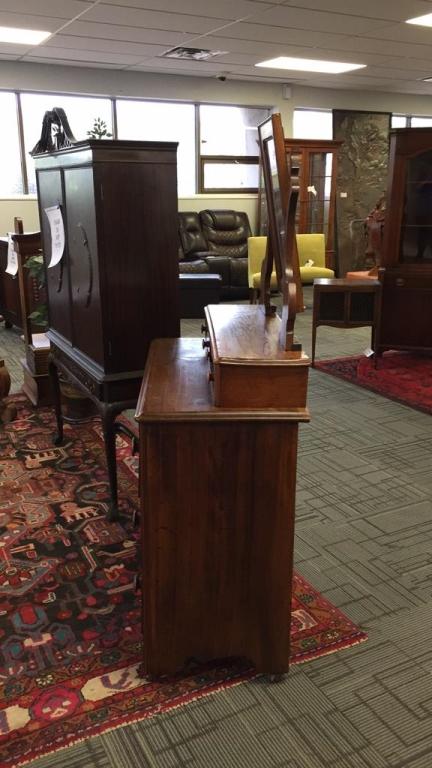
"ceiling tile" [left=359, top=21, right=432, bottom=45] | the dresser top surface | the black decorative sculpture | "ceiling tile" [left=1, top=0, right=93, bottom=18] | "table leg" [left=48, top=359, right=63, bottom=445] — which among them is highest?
"ceiling tile" [left=359, top=21, right=432, bottom=45]

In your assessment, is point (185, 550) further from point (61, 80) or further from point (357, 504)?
point (61, 80)

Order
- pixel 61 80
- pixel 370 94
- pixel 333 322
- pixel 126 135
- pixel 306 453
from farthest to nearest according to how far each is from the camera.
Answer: pixel 370 94 < pixel 126 135 < pixel 61 80 < pixel 333 322 < pixel 306 453

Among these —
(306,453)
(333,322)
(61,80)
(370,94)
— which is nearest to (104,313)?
(306,453)

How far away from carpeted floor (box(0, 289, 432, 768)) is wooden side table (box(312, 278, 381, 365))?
1.70m

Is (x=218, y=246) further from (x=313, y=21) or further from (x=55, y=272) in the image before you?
(x=55, y=272)

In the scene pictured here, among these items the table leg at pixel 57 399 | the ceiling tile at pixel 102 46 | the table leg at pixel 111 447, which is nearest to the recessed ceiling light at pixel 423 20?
the ceiling tile at pixel 102 46

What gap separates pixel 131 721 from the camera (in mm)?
1612

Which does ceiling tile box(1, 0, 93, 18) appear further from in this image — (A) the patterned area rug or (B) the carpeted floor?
(B) the carpeted floor

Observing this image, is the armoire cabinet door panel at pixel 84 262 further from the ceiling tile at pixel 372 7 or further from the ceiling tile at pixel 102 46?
the ceiling tile at pixel 102 46

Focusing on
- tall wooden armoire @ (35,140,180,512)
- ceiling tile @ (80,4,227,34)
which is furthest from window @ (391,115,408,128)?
tall wooden armoire @ (35,140,180,512)

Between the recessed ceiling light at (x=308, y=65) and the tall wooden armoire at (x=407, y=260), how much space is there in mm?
3048

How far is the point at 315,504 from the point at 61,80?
260 inches

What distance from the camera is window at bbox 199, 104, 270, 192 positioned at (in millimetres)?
8742

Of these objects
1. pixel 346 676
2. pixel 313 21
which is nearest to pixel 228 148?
pixel 313 21
